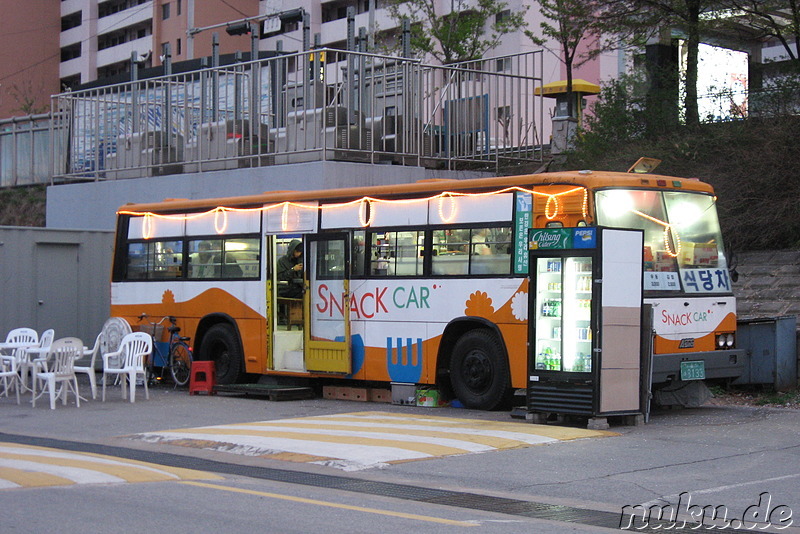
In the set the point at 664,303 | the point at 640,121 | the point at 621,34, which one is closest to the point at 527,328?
the point at 664,303

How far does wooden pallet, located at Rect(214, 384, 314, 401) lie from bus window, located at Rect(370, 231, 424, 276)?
2481 mm

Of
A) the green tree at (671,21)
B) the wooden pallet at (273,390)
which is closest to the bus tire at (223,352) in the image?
the wooden pallet at (273,390)

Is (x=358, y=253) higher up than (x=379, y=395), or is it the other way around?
(x=358, y=253)

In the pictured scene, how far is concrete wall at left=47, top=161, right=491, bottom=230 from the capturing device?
21594 millimetres

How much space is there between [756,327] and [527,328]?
3.88 m

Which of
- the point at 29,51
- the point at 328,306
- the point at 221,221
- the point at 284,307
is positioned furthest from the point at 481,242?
the point at 29,51

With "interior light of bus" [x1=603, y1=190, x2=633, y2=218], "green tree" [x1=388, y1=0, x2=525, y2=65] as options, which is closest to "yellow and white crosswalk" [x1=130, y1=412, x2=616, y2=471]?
"interior light of bus" [x1=603, y1=190, x2=633, y2=218]

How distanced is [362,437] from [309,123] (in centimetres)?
1140

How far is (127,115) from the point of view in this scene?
88.2ft

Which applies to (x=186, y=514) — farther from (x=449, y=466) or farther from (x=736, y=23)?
(x=736, y=23)

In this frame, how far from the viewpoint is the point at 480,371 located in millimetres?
15148

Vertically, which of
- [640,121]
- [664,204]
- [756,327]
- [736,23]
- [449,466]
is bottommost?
[449,466]

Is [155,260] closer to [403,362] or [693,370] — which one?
[403,362]
